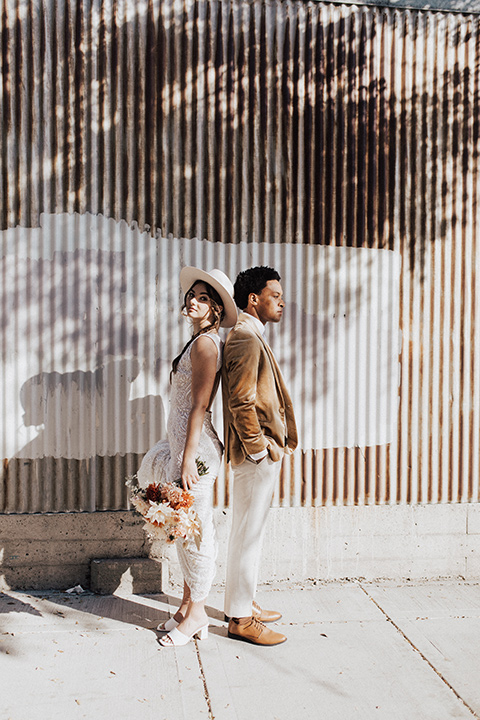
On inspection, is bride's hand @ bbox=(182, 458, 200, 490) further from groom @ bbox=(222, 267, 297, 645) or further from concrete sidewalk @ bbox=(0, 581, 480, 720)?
concrete sidewalk @ bbox=(0, 581, 480, 720)

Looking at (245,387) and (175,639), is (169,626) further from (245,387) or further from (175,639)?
(245,387)

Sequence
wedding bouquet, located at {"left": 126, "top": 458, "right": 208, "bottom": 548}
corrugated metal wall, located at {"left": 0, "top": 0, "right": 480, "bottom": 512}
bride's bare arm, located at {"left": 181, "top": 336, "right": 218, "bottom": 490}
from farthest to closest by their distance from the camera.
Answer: corrugated metal wall, located at {"left": 0, "top": 0, "right": 480, "bottom": 512} < bride's bare arm, located at {"left": 181, "top": 336, "right": 218, "bottom": 490} < wedding bouquet, located at {"left": 126, "top": 458, "right": 208, "bottom": 548}

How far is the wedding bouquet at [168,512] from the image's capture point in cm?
392

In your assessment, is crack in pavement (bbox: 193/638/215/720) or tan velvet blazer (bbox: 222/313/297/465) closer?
crack in pavement (bbox: 193/638/215/720)

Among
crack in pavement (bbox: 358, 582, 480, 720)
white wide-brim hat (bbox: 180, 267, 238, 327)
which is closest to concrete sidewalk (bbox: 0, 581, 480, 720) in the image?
crack in pavement (bbox: 358, 582, 480, 720)

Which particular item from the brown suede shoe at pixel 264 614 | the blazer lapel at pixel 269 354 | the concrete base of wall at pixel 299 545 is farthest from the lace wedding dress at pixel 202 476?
the concrete base of wall at pixel 299 545

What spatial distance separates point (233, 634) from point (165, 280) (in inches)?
104

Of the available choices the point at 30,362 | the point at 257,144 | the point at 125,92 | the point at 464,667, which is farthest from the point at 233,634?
the point at 125,92

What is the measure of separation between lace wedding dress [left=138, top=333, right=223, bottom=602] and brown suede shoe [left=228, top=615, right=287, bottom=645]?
0.32 m

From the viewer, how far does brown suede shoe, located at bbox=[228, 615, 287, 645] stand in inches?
168

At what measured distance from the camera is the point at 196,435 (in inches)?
160

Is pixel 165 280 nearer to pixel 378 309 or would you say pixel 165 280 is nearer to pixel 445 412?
pixel 378 309

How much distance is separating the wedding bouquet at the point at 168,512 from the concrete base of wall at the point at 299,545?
1156 millimetres

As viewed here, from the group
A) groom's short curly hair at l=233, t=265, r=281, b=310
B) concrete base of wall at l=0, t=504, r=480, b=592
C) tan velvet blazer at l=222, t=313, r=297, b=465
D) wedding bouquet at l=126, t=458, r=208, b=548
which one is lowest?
concrete base of wall at l=0, t=504, r=480, b=592
